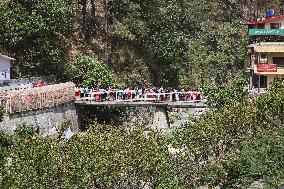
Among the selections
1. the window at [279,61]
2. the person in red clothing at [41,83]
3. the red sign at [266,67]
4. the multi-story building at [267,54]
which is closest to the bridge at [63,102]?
the person in red clothing at [41,83]

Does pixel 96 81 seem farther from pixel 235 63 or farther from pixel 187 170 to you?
pixel 235 63

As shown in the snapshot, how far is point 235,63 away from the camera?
2968 inches

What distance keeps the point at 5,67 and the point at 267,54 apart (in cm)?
2300

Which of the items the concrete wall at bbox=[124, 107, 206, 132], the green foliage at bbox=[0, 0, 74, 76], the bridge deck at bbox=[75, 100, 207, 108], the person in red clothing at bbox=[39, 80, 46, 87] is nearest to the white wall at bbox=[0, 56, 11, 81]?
the green foliage at bbox=[0, 0, 74, 76]

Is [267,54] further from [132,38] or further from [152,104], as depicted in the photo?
[132,38]

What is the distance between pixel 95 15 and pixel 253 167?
127 ft

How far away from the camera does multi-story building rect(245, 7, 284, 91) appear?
52.7m

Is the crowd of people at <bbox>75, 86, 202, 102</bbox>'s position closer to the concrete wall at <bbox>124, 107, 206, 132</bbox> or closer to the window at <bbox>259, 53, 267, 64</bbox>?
the concrete wall at <bbox>124, 107, 206, 132</bbox>

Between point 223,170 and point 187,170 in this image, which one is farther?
point 223,170

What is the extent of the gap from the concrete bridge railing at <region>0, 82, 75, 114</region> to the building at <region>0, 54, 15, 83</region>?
13.5ft

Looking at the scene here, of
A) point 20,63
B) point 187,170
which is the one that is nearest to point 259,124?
point 187,170

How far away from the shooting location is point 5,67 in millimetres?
47625

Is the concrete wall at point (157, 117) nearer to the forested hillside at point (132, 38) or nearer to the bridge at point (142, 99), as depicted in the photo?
the bridge at point (142, 99)

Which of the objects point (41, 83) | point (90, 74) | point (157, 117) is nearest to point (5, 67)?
point (41, 83)
